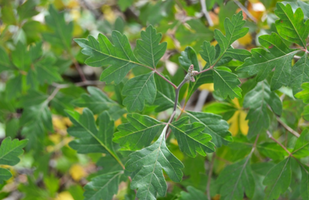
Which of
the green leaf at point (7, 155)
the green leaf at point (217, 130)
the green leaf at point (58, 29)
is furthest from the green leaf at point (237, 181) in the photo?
the green leaf at point (58, 29)

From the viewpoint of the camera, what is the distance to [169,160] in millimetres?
→ 676

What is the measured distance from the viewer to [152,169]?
650mm

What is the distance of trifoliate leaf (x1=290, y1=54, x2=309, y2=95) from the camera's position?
0.66 m

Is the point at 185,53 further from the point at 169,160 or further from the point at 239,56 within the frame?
the point at 169,160

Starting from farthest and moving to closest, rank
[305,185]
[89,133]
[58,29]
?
[58,29], [89,133], [305,185]

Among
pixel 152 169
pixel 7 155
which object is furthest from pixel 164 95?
pixel 7 155

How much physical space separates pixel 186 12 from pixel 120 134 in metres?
A: 0.93

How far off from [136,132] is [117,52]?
222 millimetres

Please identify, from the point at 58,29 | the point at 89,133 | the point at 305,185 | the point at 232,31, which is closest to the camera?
the point at 232,31

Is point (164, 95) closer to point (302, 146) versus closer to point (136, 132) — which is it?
point (136, 132)

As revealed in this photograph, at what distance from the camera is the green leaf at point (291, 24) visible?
2.11 feet

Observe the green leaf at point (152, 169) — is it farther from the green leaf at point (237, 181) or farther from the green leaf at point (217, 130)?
the green leaf at point (237, 181)

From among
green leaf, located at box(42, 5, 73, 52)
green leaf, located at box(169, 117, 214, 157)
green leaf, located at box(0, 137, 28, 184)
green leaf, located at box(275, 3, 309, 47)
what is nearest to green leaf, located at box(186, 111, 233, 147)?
green leaf, located at box(169, 117, 214, 157)

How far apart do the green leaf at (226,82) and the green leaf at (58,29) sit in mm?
868
